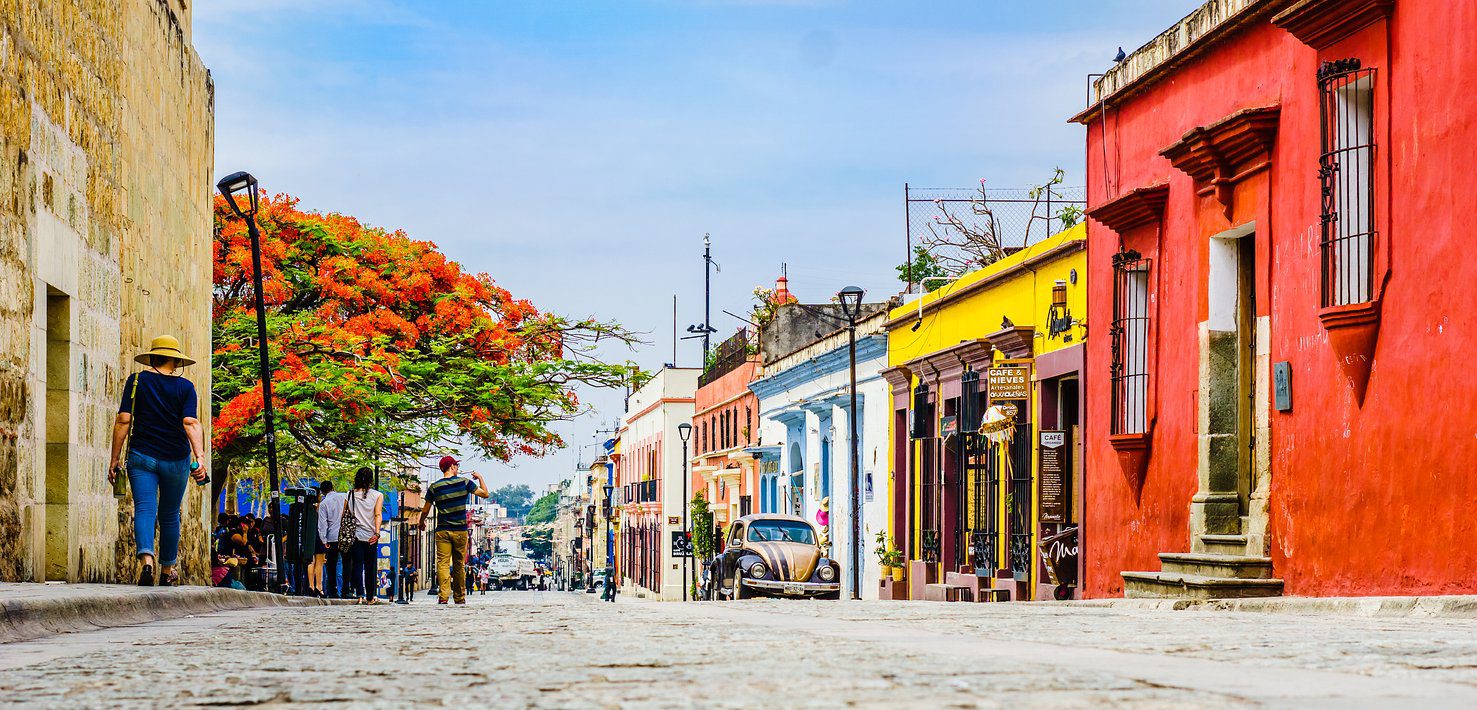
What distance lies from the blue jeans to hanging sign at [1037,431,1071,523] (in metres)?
11.7

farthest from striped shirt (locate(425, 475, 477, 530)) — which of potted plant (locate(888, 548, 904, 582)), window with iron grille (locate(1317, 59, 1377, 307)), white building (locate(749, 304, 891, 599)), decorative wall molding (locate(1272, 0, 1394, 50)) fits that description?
potted plant (locate(888, 548, 904, 582))

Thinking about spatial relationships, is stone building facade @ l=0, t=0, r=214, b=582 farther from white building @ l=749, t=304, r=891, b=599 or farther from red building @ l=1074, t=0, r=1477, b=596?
white building @ l=749, t=304, r=891, b=599

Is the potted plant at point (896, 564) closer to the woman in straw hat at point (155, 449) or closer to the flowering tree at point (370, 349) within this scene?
the flowering tree at point (370, 349)

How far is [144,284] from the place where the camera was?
45.0 ft

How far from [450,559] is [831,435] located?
1866 centimetres

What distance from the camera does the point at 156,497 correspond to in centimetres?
1112

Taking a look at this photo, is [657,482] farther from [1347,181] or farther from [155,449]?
[155,449]

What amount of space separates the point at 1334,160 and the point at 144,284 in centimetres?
877

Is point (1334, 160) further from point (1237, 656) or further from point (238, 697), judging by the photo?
point (238, 697)

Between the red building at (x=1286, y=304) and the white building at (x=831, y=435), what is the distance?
9.11 m

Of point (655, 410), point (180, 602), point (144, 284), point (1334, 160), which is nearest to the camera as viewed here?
point (180, 602)

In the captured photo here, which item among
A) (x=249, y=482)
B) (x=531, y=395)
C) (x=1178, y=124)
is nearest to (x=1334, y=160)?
(x=1178, y=124)

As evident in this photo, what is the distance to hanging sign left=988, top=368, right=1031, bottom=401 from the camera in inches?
855

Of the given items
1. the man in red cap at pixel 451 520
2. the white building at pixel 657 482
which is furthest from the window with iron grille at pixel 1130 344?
the white building at pixel 657 482
